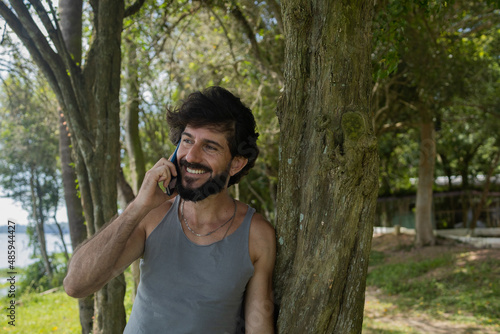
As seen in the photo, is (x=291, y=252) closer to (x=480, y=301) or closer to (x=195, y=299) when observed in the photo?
(x=195, y=299)

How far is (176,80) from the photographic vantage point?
1003 centimetres

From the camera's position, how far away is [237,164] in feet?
8.98

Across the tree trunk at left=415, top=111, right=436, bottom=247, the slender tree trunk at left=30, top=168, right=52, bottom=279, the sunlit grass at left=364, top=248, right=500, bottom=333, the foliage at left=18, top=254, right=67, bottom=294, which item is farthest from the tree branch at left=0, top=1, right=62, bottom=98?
the tree trunk at left=415, top=111, right=436, bottom=247

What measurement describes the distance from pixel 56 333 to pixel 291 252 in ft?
20.6

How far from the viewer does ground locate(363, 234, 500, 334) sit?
7176 millimetres

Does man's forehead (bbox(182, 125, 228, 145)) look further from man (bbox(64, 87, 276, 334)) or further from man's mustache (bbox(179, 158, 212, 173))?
man's mustache (bbox(179, 158, 212, 173))

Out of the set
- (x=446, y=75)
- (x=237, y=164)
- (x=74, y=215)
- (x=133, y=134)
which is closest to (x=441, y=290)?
(x=446, y=75)

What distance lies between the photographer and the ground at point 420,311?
7176 millimetres

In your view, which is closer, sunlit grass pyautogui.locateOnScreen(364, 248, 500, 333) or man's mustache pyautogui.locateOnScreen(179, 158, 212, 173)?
man's mustache pyautogui.locateOnScreen(179, 158, 212, 173)

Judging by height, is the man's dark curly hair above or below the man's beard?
above

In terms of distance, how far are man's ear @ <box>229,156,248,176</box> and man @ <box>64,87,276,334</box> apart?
16mm

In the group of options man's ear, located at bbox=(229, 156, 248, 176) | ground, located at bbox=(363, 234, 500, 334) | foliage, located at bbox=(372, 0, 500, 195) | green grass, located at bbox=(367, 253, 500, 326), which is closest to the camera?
man's ear, located at bbox=(229, 156, 248, 176)

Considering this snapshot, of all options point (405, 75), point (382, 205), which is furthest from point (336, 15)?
point (382, 205)

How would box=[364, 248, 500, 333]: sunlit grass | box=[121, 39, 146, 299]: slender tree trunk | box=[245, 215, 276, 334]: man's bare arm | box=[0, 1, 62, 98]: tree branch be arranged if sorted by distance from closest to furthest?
box=[245, 215, 276, 334]: man's bare arm → box=[0, 1, 62, 98]: tree branch → box=[121, 39, 146, 299]: slender tree trunk → box=[364, 248, 500, 333]: sunlit grass
